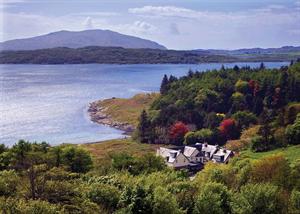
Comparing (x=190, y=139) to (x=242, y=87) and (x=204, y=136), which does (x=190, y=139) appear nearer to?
(x=204, y=136)

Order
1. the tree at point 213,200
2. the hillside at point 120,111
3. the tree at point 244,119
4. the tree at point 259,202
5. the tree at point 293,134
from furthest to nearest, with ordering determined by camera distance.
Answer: the hillside at point 120,111
the tree at point 244,119
the tree at point 293,134
the tree at point 259,202
the tree at point 213,200

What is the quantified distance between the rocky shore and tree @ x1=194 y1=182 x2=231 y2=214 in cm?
6081

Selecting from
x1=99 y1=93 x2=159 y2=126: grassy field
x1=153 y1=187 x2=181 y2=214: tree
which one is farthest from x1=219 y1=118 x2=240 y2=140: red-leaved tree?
x1=153 y1=187 x2=181 y2=214: tree

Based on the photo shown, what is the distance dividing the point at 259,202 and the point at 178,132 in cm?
4804

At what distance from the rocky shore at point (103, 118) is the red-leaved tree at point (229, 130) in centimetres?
2251

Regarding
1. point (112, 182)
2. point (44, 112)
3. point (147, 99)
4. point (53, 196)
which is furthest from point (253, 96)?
point (53, 196)

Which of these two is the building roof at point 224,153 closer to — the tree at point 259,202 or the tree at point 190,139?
the tree at point 190,139

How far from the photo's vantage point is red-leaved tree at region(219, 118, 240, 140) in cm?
7144

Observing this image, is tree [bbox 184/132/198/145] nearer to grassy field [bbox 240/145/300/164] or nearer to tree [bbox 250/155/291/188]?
grassy field [bbox 240/145/300/164]

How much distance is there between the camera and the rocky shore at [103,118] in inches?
3664

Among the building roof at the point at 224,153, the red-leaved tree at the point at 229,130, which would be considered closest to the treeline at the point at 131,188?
the building roof at the point at 224,153

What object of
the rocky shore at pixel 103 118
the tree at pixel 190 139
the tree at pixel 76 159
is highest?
the tree at pixel 76 159

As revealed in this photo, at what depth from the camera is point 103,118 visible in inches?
4072

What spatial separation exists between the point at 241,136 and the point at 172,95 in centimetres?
2767
